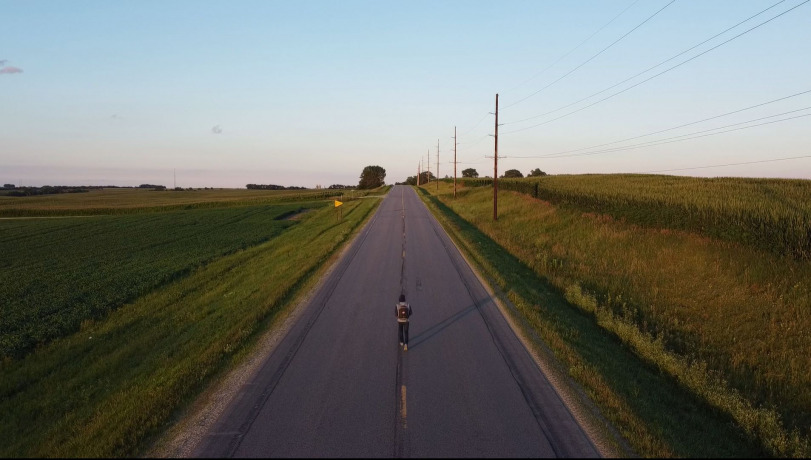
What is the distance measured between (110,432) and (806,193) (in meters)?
30.1

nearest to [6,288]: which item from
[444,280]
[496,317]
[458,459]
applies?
[444,280]

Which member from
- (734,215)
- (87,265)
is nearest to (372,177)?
(87,265)

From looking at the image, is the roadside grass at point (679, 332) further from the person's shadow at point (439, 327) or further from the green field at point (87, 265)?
the green field at point (87, 265)

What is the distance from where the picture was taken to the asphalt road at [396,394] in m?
6.33

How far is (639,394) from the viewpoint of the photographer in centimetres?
823

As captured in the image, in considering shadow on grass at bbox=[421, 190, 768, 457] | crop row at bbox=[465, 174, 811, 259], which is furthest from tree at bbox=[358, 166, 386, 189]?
shadow on grass at bbox=[421, 190, 768, 457]

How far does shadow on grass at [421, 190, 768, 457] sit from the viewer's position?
669 cm

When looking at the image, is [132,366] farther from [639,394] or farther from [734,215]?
[734,215]

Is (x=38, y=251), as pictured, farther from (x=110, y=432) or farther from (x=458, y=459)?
(x=458, y=459)

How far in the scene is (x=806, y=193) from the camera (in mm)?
23188

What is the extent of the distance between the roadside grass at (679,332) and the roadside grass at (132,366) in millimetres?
7269

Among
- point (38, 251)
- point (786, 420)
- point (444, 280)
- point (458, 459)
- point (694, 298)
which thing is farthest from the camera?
point (38, 251)

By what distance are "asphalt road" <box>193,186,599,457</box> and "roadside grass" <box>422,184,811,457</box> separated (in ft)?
4.04

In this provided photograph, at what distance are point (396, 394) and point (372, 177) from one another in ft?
586
